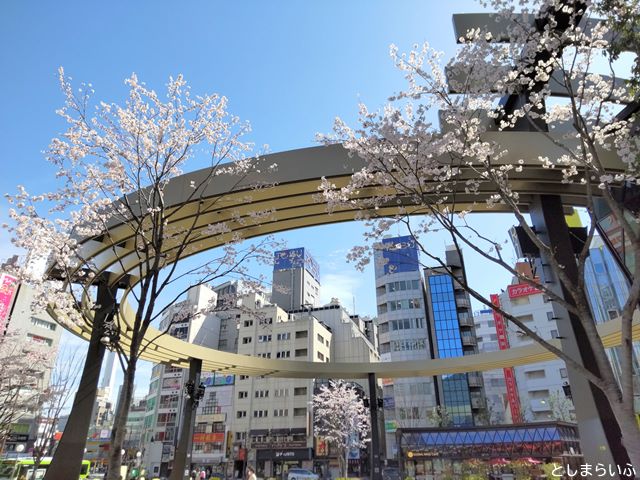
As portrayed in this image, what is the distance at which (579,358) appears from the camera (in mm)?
7688

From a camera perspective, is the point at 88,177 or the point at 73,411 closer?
the point at 88,177

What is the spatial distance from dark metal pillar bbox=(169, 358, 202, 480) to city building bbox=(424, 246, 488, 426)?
1311 inches

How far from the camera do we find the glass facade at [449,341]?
4672 centimetres

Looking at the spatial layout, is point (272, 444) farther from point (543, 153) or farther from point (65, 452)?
point (543, 153)

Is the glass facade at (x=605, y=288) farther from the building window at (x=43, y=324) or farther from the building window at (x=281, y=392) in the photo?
the building window at (x=43, y=324)

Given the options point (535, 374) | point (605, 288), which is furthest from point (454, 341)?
point (605, 288)

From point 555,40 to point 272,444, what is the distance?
52.5 meters

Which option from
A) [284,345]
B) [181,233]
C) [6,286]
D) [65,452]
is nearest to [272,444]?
[284,345]

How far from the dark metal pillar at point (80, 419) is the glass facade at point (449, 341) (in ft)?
140

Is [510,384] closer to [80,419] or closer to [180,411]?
[180,411]

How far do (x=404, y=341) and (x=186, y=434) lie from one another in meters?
36.8

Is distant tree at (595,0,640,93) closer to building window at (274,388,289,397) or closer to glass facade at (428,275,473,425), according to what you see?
glass facade at (428,275,473,425)

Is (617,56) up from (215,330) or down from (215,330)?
down

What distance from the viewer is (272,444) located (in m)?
49.6
